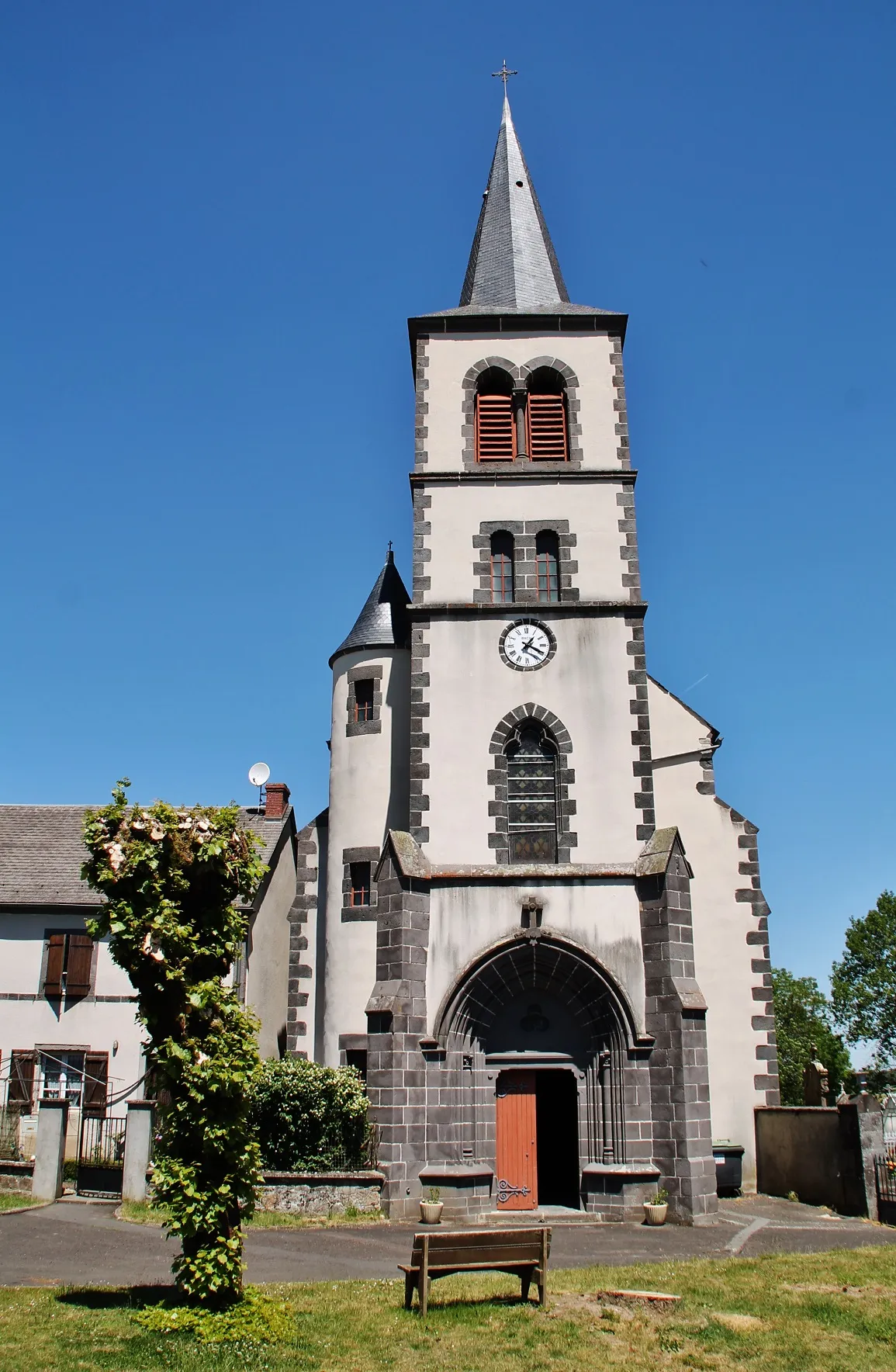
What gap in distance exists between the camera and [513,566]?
2086 centimetres

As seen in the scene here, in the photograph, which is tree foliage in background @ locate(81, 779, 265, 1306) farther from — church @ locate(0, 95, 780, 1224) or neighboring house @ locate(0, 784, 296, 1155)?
neighboring house @ locate(0, 784, 296, 1155)

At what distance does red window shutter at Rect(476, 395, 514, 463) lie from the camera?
21797 mm

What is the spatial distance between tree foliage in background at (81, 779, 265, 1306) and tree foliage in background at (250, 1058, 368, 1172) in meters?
7.26

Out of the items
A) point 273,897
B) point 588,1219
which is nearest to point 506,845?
point 588,1219

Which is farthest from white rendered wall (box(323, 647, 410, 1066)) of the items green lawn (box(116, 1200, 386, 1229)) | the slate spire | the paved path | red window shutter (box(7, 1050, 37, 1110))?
the slate spire

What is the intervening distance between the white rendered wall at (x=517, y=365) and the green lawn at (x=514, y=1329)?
14.3 m

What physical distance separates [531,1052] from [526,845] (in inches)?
131

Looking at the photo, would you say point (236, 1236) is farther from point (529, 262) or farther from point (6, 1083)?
point (529, 262)

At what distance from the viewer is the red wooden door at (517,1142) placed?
17.6 meters

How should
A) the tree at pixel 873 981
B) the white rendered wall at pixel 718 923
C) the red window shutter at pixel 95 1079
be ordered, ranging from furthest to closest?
the tree at pixel 873 981
the red window shutter at pixel 95 1079
the white rendered wall at pixel 718 923

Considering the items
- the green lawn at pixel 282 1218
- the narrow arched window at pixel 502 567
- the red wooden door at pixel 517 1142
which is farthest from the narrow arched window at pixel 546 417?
the green lawn at pixel 282 1218

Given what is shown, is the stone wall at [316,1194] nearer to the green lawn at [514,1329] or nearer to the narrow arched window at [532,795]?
the green lawn at [514,1329]

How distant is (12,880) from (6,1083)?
14.3ft

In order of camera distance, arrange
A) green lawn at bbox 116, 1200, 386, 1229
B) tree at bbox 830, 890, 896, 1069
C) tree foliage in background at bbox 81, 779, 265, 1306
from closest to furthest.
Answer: tree foliage in background at bbox 81, 779, 265, 1306 < green lawn at bbox 116, 1200, 386, 1229 < tree at bbox 830, 890, 896, 1069
